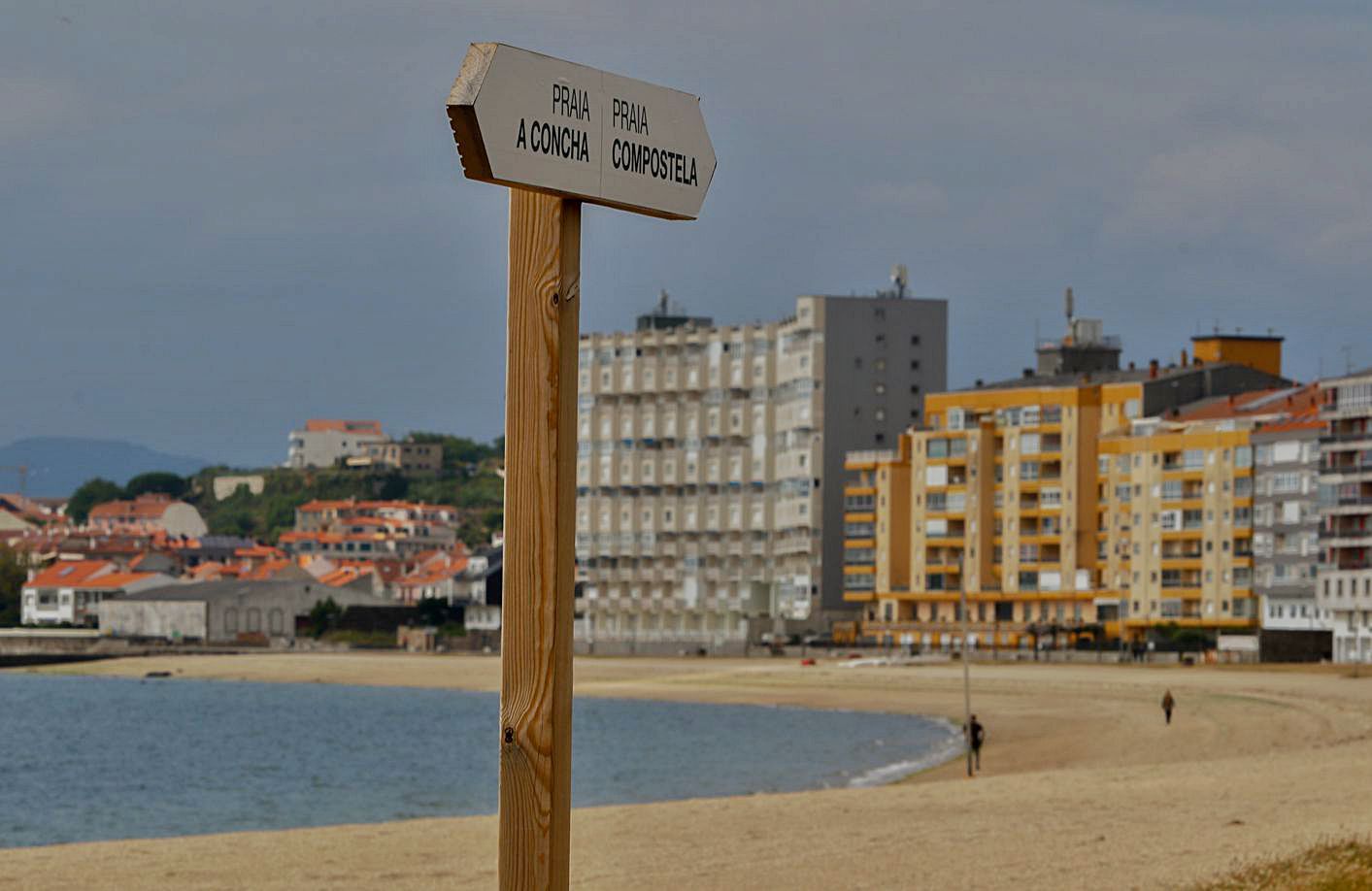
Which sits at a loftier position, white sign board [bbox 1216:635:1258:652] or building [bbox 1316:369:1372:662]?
building [bbox 1316:369:1372:662]

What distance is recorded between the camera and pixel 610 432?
16138cm

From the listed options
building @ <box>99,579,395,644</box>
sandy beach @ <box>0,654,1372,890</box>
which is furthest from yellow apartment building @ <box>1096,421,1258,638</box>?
building @ <box>99,579,395,644</box>

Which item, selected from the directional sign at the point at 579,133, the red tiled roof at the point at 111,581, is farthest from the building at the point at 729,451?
the directional sign at the point at 579,133

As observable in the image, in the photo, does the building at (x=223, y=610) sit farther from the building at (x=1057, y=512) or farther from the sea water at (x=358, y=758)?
the sea water at (x=358, y=758)

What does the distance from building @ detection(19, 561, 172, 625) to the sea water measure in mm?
81016

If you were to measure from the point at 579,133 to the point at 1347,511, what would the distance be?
104631mm

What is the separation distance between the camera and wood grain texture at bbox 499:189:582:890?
18.7 feet

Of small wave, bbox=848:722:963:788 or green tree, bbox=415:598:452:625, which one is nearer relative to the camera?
small wave, bbox=848:722:963:788

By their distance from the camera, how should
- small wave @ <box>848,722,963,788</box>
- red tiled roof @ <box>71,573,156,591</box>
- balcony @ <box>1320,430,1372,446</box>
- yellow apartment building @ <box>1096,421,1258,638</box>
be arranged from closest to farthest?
1. small wave @ <box>848,722,963,788</box>
2. balcony @ <box>1320,430,1372,446</box>
3. yellow apartment building @ <box>1096,421,1258,638</box>
4. red tiled roof @ <box>71,573,156,591</box>

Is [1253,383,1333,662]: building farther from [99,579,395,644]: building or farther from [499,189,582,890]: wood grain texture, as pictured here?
[499,189,582,890]: wood grain texture

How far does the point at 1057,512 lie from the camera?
123188 millimetres

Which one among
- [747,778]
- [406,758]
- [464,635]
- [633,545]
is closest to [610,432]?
[633,545]

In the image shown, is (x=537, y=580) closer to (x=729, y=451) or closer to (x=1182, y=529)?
(x=1182, y=529)

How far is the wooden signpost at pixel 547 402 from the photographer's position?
5641 millimetres
